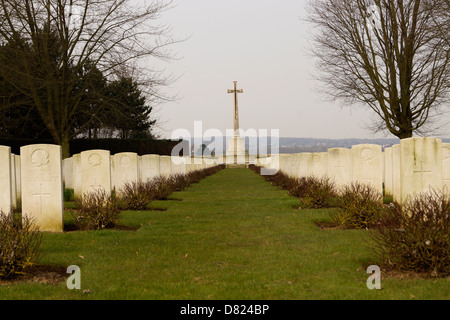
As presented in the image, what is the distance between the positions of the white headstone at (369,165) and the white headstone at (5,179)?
815cm

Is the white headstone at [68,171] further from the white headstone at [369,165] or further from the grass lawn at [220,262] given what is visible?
the white headstone at [369,165]

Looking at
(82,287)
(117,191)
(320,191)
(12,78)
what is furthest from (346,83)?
(82,287)

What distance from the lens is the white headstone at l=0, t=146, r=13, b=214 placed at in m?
8.96

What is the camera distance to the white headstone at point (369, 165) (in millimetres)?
13016

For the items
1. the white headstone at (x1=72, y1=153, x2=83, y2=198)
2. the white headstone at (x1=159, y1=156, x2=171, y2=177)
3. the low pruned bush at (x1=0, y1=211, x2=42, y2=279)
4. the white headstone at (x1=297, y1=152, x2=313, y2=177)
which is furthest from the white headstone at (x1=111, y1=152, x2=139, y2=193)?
the low pruned bush at (x1=0, y1=211, x2=42, y2=279)

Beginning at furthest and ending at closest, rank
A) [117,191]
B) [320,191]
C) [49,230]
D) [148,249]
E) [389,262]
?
[117,191] → [320,191] → [49,230] → [148,249] → [389,262]

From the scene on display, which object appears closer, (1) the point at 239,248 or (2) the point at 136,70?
(1) the point at 239,248

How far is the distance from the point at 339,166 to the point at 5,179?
976cm

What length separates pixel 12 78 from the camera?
2102cm

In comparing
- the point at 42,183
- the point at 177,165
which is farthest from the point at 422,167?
the point at 177,165

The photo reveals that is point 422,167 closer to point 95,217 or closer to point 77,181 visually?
point 95,217

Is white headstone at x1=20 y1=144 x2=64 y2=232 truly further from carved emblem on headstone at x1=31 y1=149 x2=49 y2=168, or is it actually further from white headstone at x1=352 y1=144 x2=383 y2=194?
white headstone at x1=352 y1=144 x2=383 y2=194

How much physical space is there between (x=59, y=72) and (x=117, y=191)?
367 inches

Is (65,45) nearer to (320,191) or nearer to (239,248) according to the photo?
(320,191)
